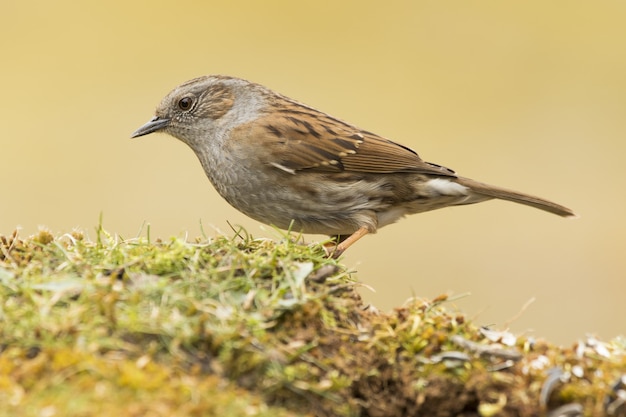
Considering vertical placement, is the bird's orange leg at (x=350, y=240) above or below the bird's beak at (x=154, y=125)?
below

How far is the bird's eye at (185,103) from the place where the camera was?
Answer: 7332 millimetres

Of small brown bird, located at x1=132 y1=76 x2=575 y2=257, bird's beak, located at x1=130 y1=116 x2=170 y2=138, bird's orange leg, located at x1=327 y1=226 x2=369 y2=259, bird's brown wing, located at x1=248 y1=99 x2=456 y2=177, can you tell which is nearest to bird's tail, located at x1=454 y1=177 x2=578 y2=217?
small brown bird, located at x1=132 y1=76 x2=575 y2=257

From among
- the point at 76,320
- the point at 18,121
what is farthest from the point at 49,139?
the point at 76,320

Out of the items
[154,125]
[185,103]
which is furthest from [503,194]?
[154,125]

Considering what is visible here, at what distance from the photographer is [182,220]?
1238 cm

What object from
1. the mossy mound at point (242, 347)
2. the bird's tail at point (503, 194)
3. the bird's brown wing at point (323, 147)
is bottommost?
the mossy mound at point (242, 347)

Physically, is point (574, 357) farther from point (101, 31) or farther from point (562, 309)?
point (101, 31)

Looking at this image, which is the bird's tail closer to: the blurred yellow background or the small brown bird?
the small brown bird

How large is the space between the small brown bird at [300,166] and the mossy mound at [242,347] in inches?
73.5

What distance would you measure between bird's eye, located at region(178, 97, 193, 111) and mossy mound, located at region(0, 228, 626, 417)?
8.97 ft

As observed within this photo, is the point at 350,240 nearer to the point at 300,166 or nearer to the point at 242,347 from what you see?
the point at 300,166

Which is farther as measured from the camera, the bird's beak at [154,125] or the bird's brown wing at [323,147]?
the bird's beak at [154,125]

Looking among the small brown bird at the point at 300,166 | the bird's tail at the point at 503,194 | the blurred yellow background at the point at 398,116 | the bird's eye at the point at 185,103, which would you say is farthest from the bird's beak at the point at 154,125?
the blurred yellow background at the point at 398,116

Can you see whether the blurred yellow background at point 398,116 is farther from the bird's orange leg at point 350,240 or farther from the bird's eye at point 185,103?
the bird's eye at point 185,103
